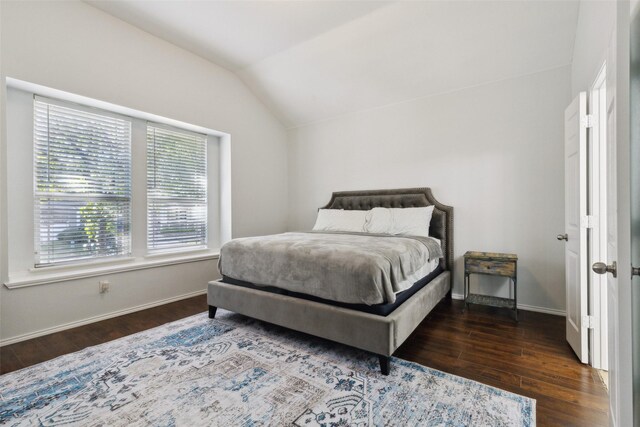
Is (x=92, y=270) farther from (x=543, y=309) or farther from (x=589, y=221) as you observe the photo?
(x=543, y=309)

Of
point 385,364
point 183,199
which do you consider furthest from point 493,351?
point 183,199

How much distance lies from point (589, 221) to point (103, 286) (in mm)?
4247

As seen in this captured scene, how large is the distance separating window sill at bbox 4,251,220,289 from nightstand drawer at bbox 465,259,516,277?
3.30 metres

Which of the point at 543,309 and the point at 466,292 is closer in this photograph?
the point at 543,309

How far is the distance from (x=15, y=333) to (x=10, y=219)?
0.98 metres

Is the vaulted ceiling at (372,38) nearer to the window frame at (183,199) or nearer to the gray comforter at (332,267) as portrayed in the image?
the window frame at (183,199)

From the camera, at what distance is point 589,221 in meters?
2.01

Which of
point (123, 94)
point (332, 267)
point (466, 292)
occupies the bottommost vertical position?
point (466, 292)

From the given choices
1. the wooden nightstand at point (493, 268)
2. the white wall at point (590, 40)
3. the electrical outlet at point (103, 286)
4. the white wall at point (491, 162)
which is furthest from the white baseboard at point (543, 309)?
the electrical outlet at point (103, 286)

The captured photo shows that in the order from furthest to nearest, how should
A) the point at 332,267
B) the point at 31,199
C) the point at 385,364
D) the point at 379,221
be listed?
the point at 379,221
the point at 31,199
the point at 332,267
the point at 385,364

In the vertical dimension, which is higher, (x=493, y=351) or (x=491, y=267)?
(x=491, y=267)

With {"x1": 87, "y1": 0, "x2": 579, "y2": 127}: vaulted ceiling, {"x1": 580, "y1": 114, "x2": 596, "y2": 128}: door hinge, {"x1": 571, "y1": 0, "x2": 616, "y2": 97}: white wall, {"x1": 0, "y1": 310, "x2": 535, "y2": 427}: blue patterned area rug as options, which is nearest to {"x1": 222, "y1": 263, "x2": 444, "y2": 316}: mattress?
{"x1": 0, "y1": 310, "x2": 535, "y2": 427}: blue patterned area rug

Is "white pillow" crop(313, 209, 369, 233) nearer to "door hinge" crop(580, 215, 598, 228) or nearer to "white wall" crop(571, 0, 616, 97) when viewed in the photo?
"door hinge" crop(580, 215, 598, 228)

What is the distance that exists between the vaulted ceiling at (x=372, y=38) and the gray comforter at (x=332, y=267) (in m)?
2.20
